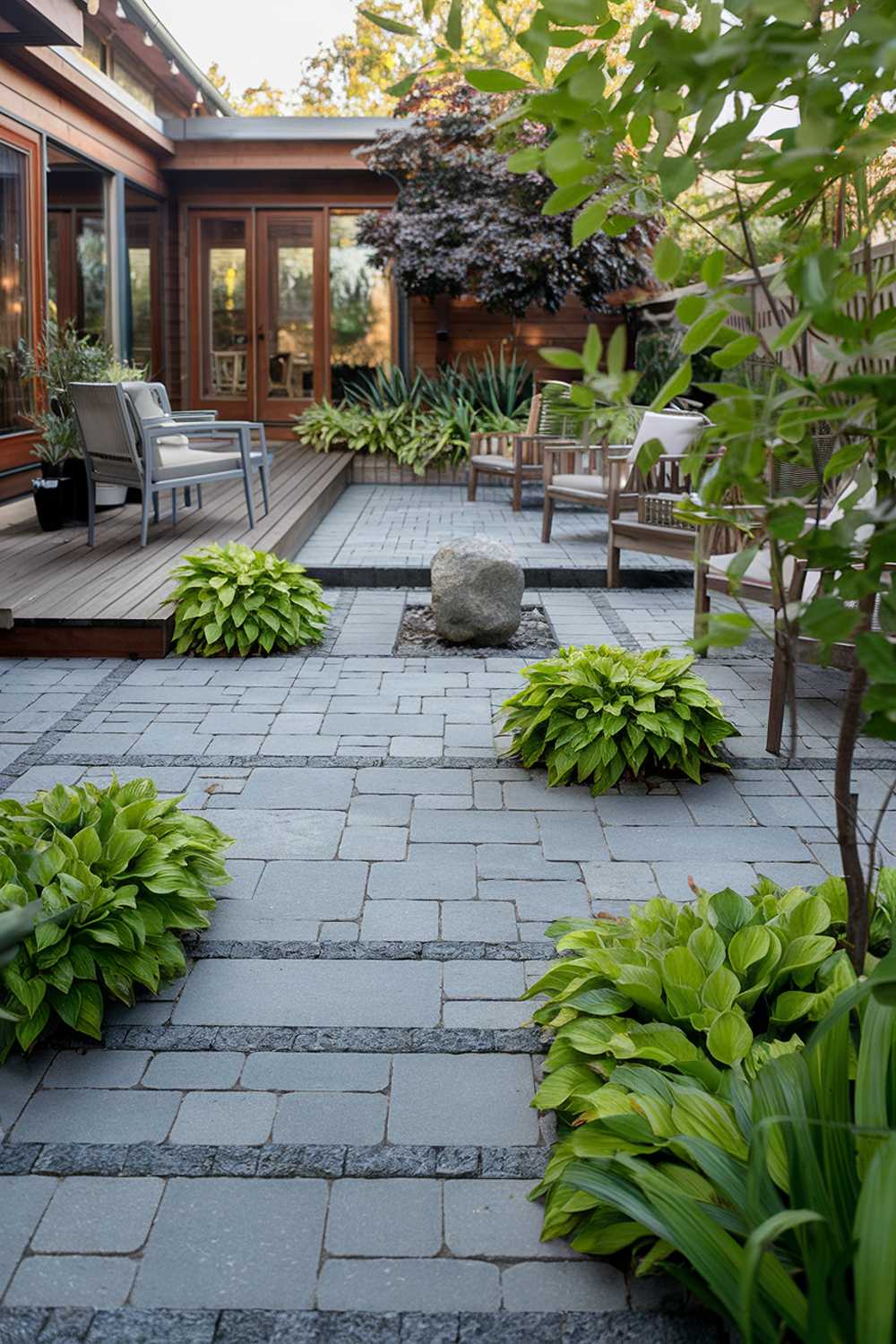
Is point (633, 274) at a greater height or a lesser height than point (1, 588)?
greater

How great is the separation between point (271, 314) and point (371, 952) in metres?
12.8

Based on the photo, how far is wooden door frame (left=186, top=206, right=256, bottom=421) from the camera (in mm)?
14430

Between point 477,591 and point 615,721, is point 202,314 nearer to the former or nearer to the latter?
point 477,591

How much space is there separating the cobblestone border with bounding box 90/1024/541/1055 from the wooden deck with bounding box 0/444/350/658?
325 cm

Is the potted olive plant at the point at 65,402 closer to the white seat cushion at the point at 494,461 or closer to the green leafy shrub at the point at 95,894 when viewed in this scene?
the white seat cushion at the point at 494,461

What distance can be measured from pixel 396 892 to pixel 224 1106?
38.5 inches

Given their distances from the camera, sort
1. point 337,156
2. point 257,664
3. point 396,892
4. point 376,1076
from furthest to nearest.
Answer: point 337,156
point 257,664
point 396,892
point 376,1076

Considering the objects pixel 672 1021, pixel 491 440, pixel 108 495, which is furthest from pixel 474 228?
pixel 672 1021

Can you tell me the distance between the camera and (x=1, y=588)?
19.9 ft

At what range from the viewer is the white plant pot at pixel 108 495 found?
29.3ft

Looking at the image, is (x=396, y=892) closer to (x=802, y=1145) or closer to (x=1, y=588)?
(x=802, y=1145)

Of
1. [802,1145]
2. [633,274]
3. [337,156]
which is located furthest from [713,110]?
[337,156]

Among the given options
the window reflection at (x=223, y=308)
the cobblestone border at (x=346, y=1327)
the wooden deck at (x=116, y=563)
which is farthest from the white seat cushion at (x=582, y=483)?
the window reflection at (x=223, y=308)

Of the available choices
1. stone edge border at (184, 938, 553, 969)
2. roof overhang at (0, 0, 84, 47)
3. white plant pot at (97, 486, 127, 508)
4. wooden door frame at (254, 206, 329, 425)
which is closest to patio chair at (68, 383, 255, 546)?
white plant pot at (97, 486, 127, 508)
